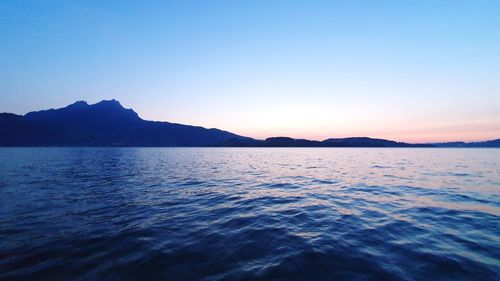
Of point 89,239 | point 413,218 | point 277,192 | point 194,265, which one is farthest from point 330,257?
point 277,192

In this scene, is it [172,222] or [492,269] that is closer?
[492,269]

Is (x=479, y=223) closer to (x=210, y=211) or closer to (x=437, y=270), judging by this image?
(x=437, y=270)

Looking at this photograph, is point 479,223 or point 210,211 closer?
point 479,223

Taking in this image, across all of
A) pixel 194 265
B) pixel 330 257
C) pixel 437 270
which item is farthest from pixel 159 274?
pixel 437 270

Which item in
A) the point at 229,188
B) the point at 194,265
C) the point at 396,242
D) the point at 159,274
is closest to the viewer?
the point at 159,274

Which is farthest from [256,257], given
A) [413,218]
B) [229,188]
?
[229,188]

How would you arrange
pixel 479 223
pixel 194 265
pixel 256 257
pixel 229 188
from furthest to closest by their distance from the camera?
pixel 229 188 < pixel 479 223 < pixel 256 257 < pixel 194 265

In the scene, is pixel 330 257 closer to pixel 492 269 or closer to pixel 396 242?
pixel 396 242

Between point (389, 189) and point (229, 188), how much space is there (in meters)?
16.5

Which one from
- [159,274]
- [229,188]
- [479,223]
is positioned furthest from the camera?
[229,188]

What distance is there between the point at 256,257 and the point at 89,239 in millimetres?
7777

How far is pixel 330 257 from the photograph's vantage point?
9.12 metres

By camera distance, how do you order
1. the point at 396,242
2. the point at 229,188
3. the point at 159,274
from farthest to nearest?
the point at 229,188
the point at 396,242
the point at 159,274

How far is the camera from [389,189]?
24.2 metres
